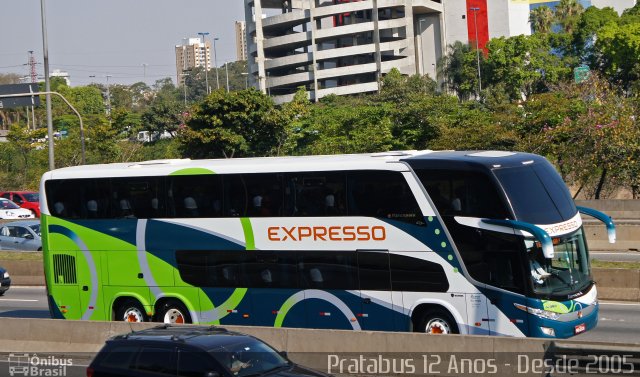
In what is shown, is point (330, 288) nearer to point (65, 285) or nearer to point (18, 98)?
point (65, 285)

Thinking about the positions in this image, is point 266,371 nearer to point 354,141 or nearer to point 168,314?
point 168,314

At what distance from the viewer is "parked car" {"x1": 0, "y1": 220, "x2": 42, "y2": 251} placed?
3484 cm

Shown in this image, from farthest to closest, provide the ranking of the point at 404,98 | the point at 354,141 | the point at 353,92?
the point at 353,92
the point at 404,98
the point at 354,141

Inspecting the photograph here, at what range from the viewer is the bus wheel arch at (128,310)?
20547mm

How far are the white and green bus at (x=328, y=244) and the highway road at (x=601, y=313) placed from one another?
188 centimetres

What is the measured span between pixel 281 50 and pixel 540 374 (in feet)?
315

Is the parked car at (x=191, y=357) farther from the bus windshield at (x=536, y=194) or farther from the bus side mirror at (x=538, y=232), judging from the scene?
the bus windshield at (x=536, y=194)

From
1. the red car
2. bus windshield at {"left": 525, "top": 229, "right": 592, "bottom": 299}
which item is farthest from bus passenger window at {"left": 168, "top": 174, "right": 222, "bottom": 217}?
the red car

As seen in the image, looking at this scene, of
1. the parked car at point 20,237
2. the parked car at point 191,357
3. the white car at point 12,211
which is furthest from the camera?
the white car at point 12,211

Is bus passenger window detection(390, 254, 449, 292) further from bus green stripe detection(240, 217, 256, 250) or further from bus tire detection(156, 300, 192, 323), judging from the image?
bus tire detection(156, 300, 192, 323)

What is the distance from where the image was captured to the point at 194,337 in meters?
11.6

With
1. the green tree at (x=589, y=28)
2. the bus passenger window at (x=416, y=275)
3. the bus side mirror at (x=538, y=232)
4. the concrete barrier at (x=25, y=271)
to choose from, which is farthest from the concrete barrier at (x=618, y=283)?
the green tree at (x=589, y=28)

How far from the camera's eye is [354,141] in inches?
2064

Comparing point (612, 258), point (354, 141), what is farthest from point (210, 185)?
point (354, 141)
